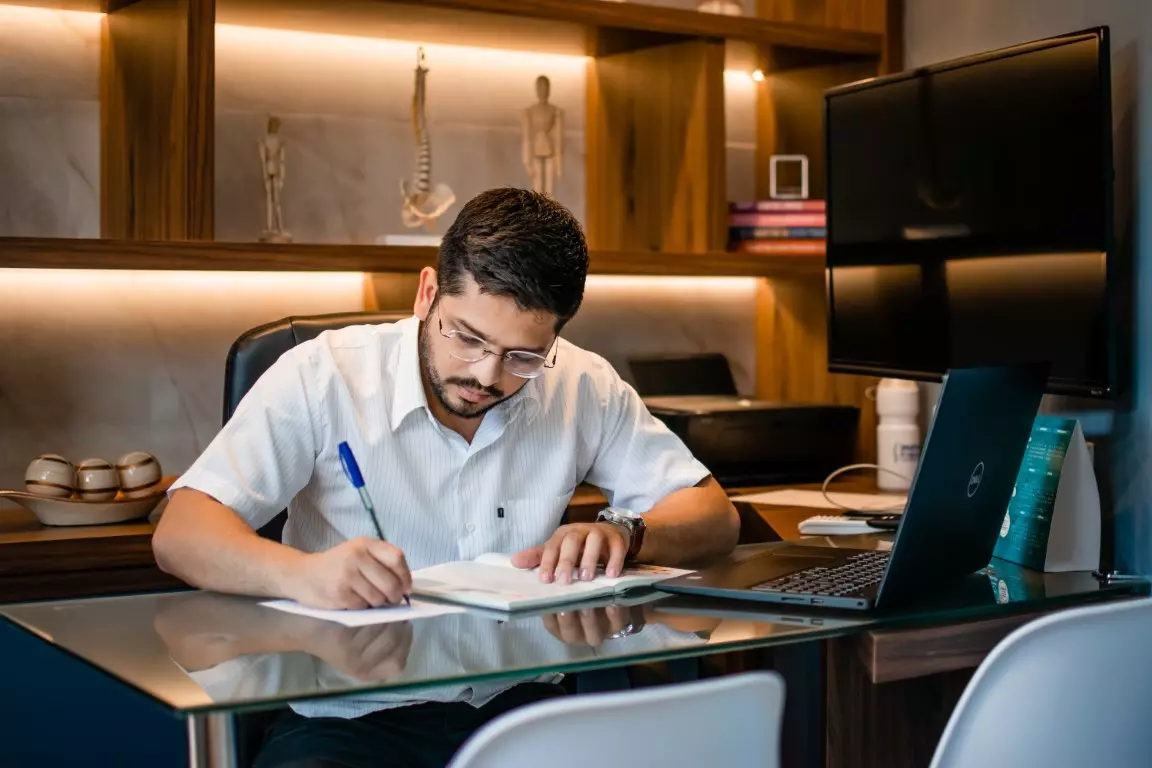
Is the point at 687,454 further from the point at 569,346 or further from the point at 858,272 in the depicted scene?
the point at 858,272

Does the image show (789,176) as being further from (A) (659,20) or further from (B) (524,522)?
(B) (524,522)

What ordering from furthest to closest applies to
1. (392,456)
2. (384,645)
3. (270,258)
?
1. (270,258)
2. (392,456)
3. (384,645)

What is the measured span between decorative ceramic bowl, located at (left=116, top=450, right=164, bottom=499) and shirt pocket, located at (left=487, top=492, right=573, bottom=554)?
80 cm

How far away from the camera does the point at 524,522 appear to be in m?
2.12

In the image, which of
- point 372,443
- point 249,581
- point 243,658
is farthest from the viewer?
point 372,443

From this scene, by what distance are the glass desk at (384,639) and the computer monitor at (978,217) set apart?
0.59m

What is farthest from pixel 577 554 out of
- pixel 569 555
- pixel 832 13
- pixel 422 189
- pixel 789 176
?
pixel 832 13

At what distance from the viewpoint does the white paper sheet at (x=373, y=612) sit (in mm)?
1549

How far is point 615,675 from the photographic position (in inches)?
62.4

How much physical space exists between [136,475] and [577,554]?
109 centimetres

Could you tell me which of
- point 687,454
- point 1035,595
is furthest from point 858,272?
point 1035,595

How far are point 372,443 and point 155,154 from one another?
1041mm

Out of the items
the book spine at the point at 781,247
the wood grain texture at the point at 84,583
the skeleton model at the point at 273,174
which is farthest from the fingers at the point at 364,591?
the book spine at the point at 781,247

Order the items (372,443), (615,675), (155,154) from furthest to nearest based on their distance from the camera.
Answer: (155,154) < (372,443) < (615,675)
